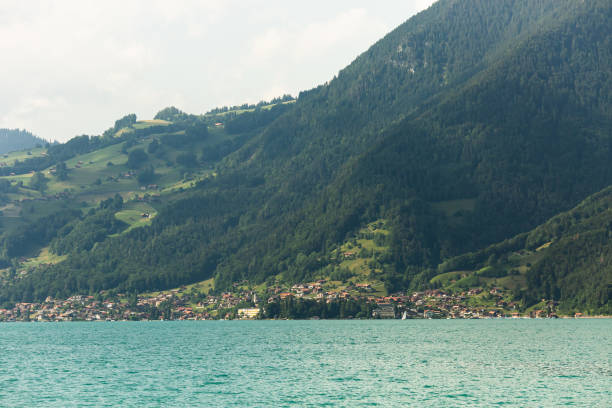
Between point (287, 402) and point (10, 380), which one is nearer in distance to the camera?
point (287, 402)

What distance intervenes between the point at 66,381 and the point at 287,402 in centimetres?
4057

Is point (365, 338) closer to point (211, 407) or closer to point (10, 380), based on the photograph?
point (10, 380)

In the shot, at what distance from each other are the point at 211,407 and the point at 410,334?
4787 inches

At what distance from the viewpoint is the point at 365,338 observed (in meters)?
→ 183

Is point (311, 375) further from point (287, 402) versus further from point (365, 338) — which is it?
point (365, 338)

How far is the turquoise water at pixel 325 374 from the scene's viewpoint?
86312 millimetres

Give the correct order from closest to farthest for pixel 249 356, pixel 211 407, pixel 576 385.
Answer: pixel 211 407 < pixel 576 385 < pixel 249 356

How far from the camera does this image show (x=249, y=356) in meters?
141

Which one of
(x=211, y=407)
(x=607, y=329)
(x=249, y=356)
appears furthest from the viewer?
(x=607, y=329)

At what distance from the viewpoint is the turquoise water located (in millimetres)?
86312

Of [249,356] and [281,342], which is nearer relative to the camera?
[249,356]

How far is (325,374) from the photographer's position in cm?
10788

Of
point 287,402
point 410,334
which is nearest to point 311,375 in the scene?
point 287,402

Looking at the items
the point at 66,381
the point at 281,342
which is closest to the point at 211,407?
the point at 66,381
